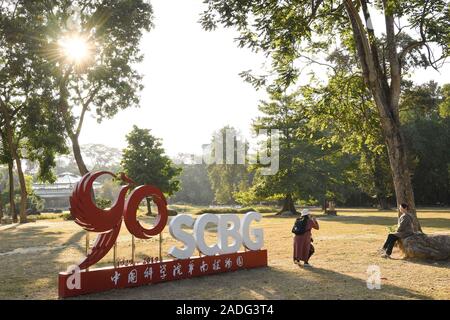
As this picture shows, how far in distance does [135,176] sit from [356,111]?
28394 millimetres

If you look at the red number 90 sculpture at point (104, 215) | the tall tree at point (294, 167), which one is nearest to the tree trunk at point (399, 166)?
the red number 90 sculpture at point (104, 215)

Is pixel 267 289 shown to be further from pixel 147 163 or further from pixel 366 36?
pixel 147 163

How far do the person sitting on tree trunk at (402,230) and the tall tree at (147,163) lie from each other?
102 feet

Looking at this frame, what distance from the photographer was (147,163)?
43.7 meters

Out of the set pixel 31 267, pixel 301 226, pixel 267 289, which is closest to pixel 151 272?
pixel 267 289

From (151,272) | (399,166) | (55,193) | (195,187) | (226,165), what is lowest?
(151,272)

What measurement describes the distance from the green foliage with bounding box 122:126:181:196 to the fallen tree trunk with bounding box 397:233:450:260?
31828mm

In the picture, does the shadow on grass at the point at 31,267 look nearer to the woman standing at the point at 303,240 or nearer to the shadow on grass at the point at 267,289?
the shadow on grass at the point at 267,289

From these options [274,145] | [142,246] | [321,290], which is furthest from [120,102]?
[321,290]

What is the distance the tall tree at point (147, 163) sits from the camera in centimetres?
4312

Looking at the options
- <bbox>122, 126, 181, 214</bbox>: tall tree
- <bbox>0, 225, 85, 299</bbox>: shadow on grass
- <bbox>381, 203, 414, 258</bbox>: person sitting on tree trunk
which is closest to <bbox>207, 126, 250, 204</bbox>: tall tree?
<bbox>122, 126, 181, 214</bbox>: tall tree

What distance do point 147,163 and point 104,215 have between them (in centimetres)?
3461

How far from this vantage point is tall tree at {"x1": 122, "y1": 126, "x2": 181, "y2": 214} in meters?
43.1

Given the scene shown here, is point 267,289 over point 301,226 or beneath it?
beneath
